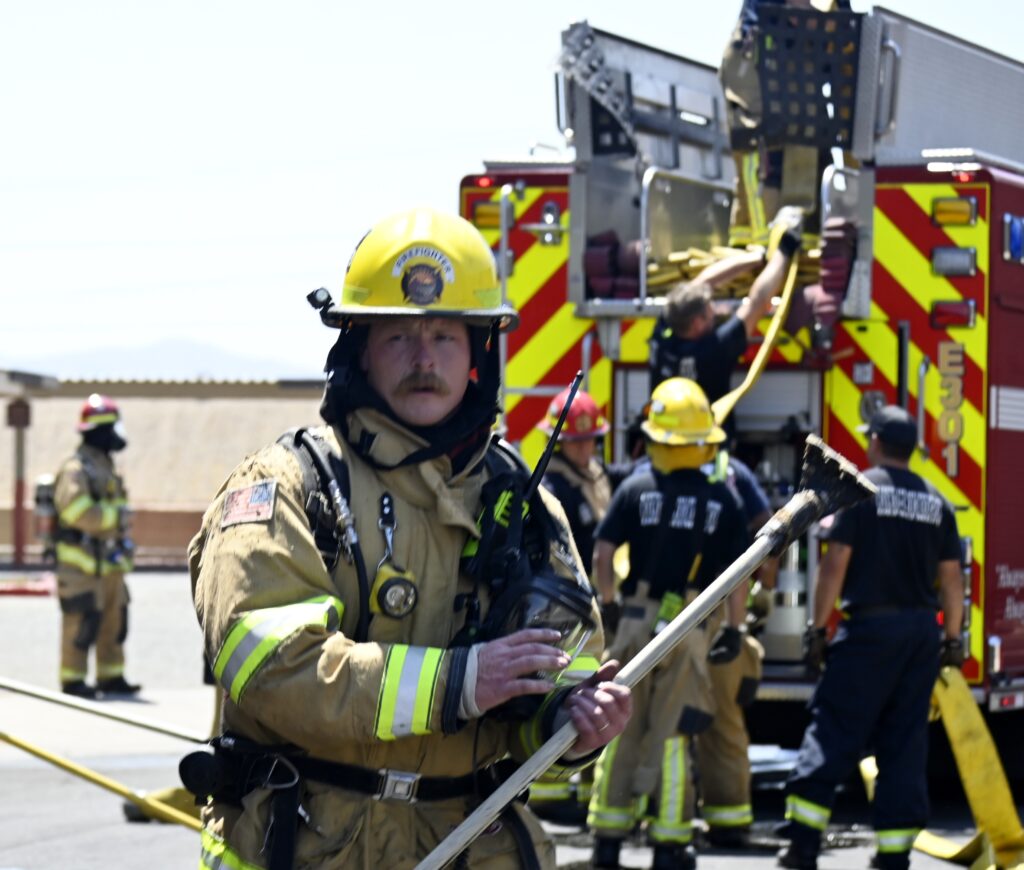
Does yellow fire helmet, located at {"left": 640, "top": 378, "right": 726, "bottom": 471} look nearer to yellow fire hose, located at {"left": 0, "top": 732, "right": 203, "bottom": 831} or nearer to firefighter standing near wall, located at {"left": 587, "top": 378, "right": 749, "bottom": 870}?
firefighter standing near wall, located at {"left": 587, "top": 378, "right": 749, "bottom": 870}

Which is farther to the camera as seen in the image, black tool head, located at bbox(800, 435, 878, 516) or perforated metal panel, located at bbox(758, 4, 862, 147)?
perforated metal panel, located at bbox(758, 4, 862, 147)

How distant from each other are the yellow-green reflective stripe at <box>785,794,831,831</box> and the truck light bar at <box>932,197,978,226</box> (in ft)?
8.37

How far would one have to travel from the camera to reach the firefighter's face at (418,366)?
3.56 meters

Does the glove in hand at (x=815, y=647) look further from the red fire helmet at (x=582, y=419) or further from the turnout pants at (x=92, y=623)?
the turnout pants at (x=92, y=623)

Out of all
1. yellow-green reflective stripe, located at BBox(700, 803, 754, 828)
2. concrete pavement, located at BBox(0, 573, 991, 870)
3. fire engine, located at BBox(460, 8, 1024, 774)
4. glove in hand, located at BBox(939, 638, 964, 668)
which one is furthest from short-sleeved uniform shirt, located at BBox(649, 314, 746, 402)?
concrete pavement, located at BBox(0, 573, 991, 870)

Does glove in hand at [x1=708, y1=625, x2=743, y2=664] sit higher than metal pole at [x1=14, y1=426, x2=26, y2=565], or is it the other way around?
glove in hand at [x1=708, y1=625, x2=743, y2=664]

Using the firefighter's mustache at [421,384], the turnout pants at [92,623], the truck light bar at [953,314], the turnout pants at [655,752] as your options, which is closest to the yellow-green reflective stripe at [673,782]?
the turnout pants at [655,752]

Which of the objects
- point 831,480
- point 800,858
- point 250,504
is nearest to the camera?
point 250,504

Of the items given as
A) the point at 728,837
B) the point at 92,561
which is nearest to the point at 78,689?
the point at 92,561

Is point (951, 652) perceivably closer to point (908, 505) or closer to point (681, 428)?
point (908, 505)

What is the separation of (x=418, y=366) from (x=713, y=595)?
2.10ft

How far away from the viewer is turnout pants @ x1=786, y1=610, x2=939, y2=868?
7594 millimetres

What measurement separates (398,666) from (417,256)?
75 centimetres

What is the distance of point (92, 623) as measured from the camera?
43.8 ft
